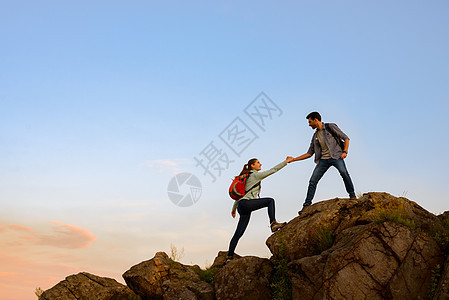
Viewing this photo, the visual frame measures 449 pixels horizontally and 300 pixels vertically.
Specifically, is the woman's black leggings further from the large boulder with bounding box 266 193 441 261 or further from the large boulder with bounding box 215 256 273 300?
the large boulder with bounding box 215 256 273 300

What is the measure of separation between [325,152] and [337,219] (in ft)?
7.49

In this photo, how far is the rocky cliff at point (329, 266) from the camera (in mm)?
10922

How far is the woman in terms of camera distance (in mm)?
13734

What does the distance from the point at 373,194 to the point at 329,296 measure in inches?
158

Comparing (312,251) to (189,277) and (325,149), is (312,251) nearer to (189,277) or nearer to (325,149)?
(325,149)

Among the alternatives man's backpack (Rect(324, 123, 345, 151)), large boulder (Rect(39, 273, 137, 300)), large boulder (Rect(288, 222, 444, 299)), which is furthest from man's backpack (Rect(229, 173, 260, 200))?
large boulder (Rect(39, 273, 137, 300))

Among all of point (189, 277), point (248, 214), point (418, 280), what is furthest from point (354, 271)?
point (189, 277)

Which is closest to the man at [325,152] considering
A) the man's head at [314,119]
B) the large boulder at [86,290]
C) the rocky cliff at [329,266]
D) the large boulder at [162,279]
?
the man's head at [314,119]

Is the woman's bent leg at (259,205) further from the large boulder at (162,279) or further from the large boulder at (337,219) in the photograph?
the large boulder at (162,279)

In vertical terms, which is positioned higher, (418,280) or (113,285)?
(113,285)

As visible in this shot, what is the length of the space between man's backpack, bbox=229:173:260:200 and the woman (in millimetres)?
107

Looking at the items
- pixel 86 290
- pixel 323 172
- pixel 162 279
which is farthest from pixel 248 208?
pixel 86 290

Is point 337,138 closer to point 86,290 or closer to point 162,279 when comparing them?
point 162,279

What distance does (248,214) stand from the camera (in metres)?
14.1
